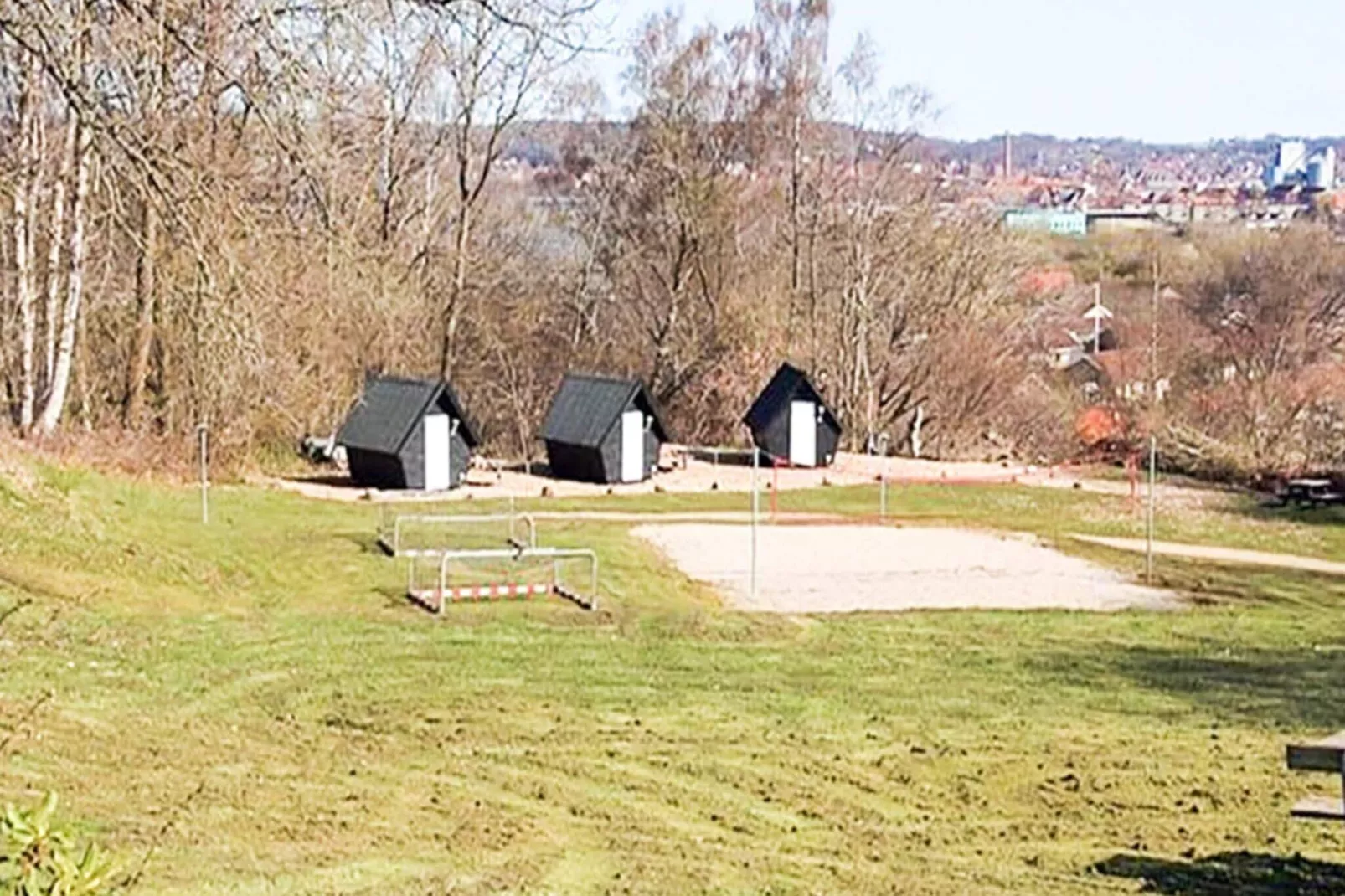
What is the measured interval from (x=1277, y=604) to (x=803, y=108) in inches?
1009

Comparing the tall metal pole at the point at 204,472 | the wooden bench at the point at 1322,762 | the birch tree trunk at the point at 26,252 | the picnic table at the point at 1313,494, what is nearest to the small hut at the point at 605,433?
the tall metal pole at the point at 204,472

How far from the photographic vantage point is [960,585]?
1038 inches

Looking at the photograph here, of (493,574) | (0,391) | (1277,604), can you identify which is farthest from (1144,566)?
(0,391)

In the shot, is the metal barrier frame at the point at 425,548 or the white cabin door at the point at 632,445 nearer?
the metal barrier frame at the point at 425,548

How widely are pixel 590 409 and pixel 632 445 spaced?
107 centimetres

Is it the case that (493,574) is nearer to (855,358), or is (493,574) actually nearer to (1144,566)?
(1144,566)

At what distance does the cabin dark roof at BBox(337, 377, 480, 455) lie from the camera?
1401 inches

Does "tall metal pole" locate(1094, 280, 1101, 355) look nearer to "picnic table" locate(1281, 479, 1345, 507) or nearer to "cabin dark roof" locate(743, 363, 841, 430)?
"cabin dark roof" locate(743, 363, 841, 430)

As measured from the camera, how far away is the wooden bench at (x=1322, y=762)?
9391mm

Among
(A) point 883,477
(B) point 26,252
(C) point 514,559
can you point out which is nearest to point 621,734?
(C) point 514,559

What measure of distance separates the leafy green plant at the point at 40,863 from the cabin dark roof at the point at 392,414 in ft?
102

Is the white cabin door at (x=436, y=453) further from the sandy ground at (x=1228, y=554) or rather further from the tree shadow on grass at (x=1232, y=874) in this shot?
the tree shadow on grass at (x=1232, y=874)

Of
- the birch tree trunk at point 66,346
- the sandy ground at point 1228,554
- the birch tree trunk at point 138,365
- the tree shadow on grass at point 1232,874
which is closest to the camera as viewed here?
the tree shadow on grass at point 1232,874

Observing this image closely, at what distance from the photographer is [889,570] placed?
27672mm
